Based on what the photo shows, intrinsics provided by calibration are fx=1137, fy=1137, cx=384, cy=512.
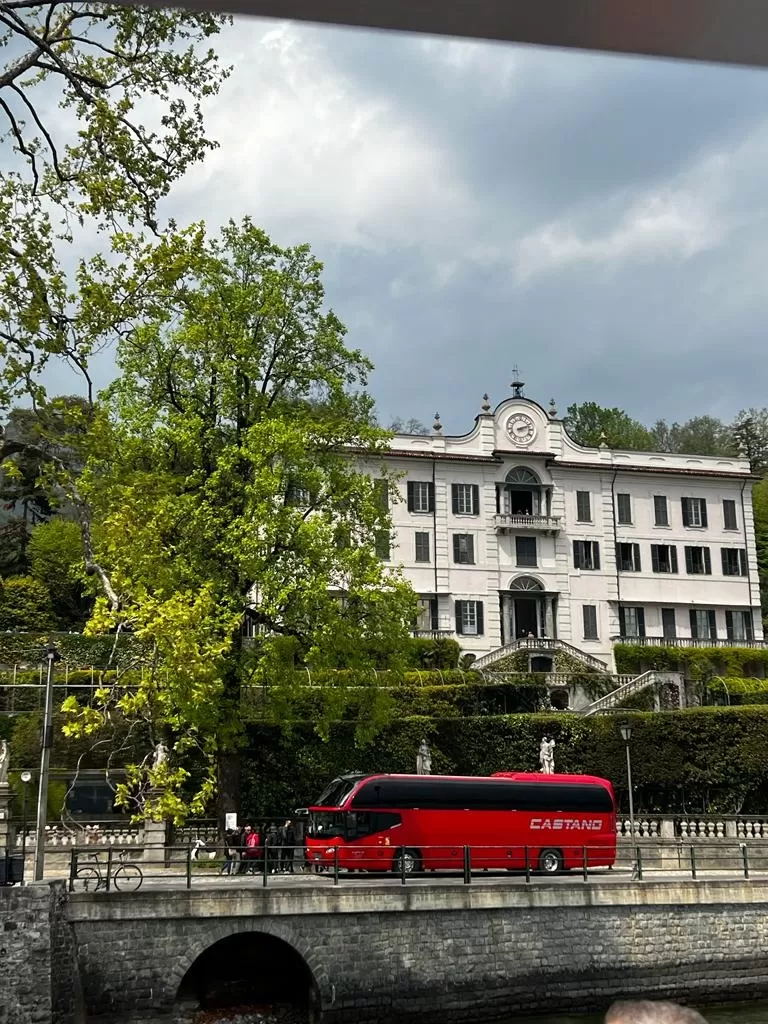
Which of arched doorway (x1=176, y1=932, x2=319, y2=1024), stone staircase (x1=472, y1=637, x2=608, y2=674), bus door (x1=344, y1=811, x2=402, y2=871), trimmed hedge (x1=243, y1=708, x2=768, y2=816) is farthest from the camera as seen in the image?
stone staircase (x1=472, y1=637, x2=608, y2=674)

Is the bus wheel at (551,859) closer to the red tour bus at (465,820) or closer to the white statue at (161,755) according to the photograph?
the red tour bus at (465,820)

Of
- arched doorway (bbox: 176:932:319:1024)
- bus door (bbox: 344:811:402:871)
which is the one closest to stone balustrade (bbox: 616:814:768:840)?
bus door (bbox: 344:811:402:871)

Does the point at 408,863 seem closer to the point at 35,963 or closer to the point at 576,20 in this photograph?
the point at 35,963

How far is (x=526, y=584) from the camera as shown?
56.1 meters

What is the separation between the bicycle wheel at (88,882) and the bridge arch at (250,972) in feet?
7.87

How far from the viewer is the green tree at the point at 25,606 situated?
166 ft

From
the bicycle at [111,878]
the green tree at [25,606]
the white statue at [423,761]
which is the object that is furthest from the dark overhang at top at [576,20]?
the green tree at [25,606]

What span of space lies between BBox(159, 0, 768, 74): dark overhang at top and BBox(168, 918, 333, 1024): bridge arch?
75.0 ft

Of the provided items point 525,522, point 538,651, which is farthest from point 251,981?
point 525,522

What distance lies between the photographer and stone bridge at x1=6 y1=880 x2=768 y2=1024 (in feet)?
74.0

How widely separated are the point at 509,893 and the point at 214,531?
11981mm

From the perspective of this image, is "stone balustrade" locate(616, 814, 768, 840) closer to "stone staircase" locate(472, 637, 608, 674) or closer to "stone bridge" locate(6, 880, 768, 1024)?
"stone bridge" locate(6, 880, 768, 1024)

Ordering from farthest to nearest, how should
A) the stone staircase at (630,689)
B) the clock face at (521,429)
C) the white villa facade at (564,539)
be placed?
A: the clock face at (521,429) < the white villa facade at (564,539) < the stone staircase at (630,689)

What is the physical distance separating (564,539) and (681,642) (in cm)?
765
